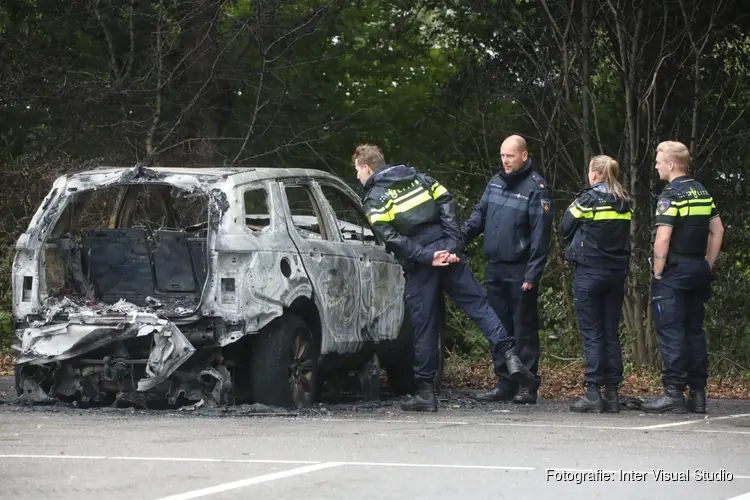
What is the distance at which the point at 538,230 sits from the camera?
40.6 ft

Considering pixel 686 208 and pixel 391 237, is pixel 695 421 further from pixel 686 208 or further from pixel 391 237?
pixel 391 237

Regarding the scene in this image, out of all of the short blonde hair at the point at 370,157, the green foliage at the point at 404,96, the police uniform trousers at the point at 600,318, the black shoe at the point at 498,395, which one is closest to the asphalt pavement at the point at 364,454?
the police uniform trousers at the point at 600,318

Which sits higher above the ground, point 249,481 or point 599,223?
point 599,223

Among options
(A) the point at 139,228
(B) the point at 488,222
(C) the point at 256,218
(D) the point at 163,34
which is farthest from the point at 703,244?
(D) the point at 163,34

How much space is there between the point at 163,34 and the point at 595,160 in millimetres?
7878

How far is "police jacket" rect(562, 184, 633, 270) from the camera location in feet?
39.3

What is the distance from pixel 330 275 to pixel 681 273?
2575mm

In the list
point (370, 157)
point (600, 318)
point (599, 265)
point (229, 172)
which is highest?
point (370, 157)

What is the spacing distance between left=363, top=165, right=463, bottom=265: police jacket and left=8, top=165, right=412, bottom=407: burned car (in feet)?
1.93

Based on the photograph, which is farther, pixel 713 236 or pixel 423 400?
pixel 713 236

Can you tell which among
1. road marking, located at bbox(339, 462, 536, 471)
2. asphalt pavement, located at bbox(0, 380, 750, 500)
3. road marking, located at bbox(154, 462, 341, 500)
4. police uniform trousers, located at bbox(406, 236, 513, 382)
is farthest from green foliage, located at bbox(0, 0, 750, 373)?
road marking, located at bbox(154, 462, 341, 500)

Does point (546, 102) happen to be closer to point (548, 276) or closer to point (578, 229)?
point (548, 276)

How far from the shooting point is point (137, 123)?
1883 cm

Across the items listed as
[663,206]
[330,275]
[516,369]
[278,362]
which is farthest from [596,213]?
[278,362]
